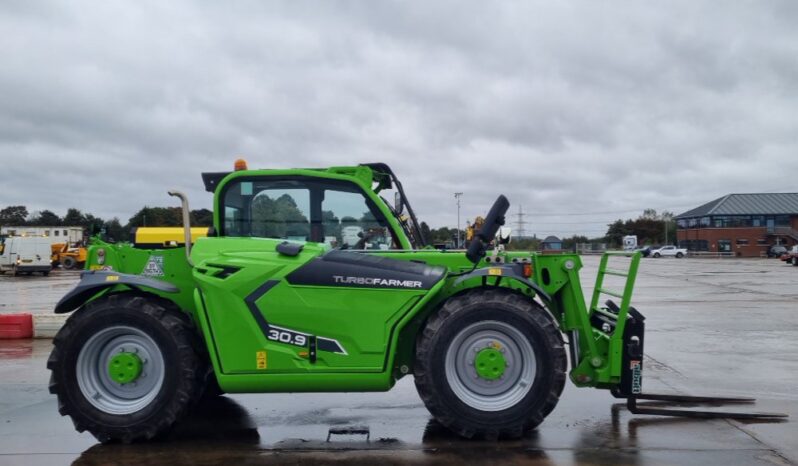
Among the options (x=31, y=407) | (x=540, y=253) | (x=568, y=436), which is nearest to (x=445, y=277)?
(x=540, y=253)

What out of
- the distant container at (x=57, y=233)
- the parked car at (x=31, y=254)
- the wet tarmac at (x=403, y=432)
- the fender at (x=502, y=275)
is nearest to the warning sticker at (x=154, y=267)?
the wet tarmac at (x=403, y=432)

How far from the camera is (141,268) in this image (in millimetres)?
5922

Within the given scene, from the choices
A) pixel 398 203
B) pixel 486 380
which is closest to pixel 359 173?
pixel 398 203

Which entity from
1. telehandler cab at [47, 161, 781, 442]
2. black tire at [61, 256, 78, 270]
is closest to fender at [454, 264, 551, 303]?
telehandler cab at [47, 161, 781, 442]

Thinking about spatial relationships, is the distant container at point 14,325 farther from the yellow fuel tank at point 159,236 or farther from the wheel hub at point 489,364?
the wheel hub at point 489,364

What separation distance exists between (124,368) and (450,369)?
2539 mm

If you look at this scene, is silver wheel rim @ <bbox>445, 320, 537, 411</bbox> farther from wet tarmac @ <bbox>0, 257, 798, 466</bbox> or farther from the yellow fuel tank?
the yellow fuel tank

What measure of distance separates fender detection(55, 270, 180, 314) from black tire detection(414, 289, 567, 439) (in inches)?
84.1

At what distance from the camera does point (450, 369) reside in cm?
512

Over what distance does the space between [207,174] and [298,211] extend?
116cm

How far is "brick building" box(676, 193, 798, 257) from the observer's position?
83.7 m

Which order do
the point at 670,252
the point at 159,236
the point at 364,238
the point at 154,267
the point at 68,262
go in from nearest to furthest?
the point at 154,267 → the point at 364,238 → the point at 159,236 → the point at 68,262 → the point at 670,252

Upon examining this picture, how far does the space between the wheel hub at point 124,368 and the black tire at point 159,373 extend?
0.19 m

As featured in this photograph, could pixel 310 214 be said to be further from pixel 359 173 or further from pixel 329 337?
pixel 329 337
